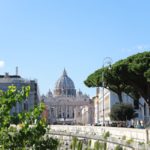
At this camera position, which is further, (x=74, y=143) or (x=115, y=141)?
(x=74, y=143)

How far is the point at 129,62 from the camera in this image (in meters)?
56.2

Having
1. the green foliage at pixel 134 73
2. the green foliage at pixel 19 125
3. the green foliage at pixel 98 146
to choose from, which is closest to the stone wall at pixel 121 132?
the green foliage at pixel 98 146

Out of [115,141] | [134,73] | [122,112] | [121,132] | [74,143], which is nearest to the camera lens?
[115,141]

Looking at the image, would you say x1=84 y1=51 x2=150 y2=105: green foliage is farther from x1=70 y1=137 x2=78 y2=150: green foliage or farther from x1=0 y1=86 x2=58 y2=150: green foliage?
x1=0 y1=86 x2=58 y2=150: green foliage

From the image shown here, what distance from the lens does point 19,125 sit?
1273 cm

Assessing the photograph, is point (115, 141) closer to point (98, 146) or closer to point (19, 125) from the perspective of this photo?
point (98, 146)

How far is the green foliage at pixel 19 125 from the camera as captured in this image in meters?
12.4

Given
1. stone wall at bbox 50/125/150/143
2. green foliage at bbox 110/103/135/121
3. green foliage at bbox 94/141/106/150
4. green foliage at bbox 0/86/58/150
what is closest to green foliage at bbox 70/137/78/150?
stone wall at bbox 50/125/150/143

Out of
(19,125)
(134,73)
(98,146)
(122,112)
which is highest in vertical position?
(134,73)

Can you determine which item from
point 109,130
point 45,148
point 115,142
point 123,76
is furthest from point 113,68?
point 45,148

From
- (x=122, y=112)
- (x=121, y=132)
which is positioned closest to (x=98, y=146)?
(x=121, y=132)

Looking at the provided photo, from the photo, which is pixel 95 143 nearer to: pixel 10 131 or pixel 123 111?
pixel 10 131

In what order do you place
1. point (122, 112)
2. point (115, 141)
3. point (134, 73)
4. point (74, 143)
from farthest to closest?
point (122, 112) → point (134, 73) → point (74, 143) → point (115, 141)

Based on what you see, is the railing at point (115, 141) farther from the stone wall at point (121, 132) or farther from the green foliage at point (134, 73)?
the green foliage at point (134, 73)
